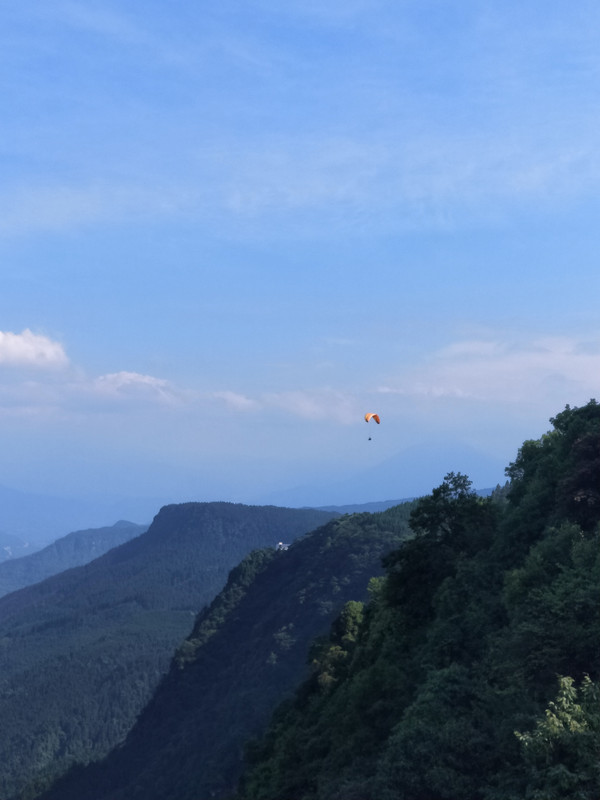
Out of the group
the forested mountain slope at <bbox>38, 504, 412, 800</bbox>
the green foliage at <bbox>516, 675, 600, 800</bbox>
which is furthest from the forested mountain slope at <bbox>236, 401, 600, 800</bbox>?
the forested mountain slope at <bbox>38, 504, 412, 800</bbox>

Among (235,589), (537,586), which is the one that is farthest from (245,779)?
(235,589)

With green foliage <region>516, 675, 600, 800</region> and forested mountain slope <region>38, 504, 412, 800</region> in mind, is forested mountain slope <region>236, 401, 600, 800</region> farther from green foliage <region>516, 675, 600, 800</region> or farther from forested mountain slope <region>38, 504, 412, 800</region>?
forested mountain slope <region>38, 504, 412, 800</region>

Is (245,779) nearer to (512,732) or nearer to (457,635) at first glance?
(457,635)

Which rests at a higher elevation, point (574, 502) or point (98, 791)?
point (574, 502)

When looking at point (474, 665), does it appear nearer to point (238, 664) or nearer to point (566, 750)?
point (566, 750)

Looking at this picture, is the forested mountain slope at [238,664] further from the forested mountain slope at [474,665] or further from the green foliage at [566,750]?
the green foliage at [566,750]

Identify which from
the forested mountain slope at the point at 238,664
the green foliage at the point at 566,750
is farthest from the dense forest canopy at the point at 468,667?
the forested mountain slope at the point at 238,664
